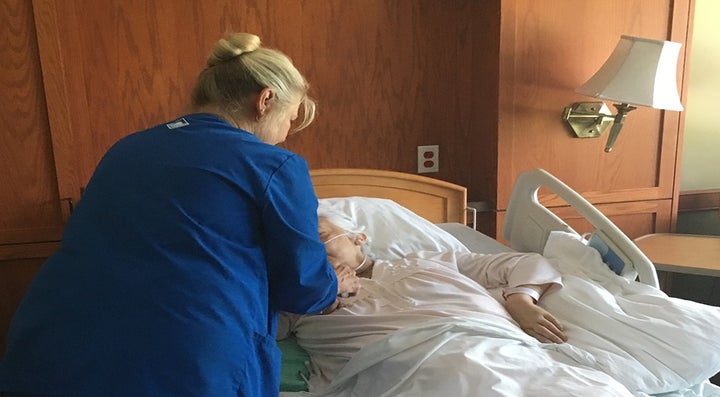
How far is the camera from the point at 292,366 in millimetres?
1459

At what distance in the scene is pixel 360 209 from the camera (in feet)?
6.65

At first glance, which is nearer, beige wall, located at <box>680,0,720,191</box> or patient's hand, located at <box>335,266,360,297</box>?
patient's hand, located at <box>335,266,360,297</box>

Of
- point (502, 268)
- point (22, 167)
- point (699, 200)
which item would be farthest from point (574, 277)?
point (22, 167)

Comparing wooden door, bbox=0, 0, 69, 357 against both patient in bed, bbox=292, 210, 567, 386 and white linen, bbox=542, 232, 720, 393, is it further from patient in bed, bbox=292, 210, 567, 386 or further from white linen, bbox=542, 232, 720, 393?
white linen, bbox=542, 232, 720, 393

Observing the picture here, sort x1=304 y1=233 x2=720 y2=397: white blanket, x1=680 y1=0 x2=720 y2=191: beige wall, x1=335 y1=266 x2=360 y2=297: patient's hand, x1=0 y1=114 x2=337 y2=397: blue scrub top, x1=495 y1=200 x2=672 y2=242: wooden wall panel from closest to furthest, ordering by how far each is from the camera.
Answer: x1=0 y1=114 x2=337 y2=397: blue scrub top
x1=304 y1=233 x2=720 y2=397: white blanket
x1=335 y1=266 x2=360 y2=297: patient's hand
x1=495 y1=200 x2=672 y2=242: wooden wall panel
x1=680 y1=0 x2=720 y2=191: beige wall

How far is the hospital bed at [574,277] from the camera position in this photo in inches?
51.0

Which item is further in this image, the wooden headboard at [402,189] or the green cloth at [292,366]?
the wooden headboard at [402,189]

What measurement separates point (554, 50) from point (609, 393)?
1520mm

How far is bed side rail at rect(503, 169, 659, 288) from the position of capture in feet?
5.31

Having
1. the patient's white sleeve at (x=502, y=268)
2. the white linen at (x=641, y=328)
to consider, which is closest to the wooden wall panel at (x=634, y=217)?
the patient's white sleeve at (x=502, y=268)

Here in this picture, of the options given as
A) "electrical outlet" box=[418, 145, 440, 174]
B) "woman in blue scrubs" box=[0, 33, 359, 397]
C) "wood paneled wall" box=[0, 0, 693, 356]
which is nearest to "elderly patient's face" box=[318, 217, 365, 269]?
"woman in blue scrubs" box=[0, 33, 359, 397]

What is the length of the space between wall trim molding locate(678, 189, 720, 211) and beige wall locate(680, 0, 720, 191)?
4cm

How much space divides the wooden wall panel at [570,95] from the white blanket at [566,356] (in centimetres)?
97

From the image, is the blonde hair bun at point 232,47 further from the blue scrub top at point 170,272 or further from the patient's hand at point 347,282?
the patient's hand at point 347,282
